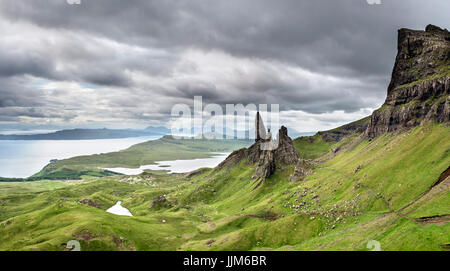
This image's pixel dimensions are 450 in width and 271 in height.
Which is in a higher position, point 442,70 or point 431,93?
point 442,70

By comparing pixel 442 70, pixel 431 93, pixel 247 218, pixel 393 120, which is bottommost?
pixel 247 218

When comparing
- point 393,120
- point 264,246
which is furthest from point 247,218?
point 393,120

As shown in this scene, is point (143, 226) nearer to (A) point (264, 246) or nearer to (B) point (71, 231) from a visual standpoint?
(B) point (71, 231)

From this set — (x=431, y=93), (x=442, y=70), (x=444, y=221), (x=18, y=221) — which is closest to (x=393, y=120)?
(x=431, y=93)

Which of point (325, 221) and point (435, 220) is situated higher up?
point (435, 220)

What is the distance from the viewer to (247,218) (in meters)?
124

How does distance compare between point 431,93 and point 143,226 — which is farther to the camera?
point 431,93

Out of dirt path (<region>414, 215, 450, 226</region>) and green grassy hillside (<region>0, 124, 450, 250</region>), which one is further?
green grassy hillside (<region>0, 124, 450, 250</region>)

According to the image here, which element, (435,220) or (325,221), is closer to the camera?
(435,220)

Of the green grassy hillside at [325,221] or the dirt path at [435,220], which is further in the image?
the green grassy hillside at [325,221]
